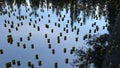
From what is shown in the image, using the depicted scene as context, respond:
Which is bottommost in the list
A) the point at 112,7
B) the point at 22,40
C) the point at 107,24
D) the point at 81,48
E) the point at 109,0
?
the point at 81,48

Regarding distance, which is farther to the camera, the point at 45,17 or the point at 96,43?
the point at 45,17

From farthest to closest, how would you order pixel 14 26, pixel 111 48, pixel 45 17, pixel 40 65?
pixel 45 17
pixel 14 26
pixel 111 48
pixel 40 65

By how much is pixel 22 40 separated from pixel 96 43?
18.7 feet

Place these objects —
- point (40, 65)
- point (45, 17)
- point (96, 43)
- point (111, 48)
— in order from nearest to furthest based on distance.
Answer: point (40, 65) → point (111, 48) → point (96, 43) → point (45, 17)

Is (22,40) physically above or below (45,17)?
below

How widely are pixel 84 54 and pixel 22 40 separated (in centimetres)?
553

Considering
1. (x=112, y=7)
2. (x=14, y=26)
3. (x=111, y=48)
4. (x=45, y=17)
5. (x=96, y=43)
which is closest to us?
(x=111, y=48)

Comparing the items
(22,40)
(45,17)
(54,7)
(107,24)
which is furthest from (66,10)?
(22,40)

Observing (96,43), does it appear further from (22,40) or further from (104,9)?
(104,9)

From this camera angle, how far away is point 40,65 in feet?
65.3

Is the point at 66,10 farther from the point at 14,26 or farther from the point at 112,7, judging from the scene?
the point at 14,26

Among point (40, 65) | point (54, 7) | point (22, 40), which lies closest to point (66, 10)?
point (54, 7)

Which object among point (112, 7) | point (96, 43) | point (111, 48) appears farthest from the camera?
point (112, 7)

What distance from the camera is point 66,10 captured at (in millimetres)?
39375
